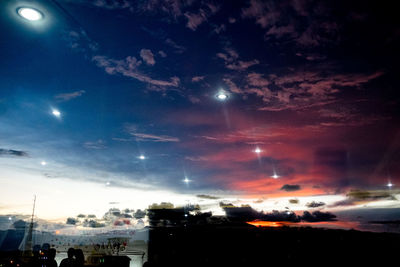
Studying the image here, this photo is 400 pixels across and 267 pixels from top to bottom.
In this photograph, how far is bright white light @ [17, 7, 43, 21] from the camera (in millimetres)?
5630

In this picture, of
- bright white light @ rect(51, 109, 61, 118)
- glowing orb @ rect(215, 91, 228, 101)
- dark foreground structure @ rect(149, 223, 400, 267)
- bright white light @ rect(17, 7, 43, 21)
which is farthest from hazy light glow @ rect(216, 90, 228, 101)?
dark foreground structure @ rect(149, 223, 400, 267)

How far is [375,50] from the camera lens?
8.16 metres

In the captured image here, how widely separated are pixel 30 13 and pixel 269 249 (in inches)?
1609

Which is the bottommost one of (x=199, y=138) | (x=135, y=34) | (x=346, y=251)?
(x=346, y=251)

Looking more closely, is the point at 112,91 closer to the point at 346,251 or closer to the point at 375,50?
the point at 375,50

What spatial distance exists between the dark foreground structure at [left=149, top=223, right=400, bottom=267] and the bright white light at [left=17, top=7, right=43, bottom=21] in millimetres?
34281

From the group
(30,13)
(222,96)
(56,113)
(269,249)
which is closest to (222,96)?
(222,96)

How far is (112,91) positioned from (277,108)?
306 inches

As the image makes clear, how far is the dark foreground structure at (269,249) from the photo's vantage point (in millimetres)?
36281

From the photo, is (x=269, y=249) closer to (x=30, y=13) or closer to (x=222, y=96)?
(x=222, y=96)

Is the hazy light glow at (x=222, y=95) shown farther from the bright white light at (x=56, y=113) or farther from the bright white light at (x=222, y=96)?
the bright white light at (x=56, y=113)

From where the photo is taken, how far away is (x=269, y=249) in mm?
37562

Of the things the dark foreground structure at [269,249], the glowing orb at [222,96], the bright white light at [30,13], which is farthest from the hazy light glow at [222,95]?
the dark foreground structure at [269,249]

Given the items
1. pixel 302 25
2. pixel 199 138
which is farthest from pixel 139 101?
pixel 302 25
